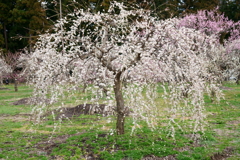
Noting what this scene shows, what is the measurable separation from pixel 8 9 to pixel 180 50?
38.8 meters

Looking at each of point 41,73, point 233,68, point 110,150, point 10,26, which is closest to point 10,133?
point 41,73

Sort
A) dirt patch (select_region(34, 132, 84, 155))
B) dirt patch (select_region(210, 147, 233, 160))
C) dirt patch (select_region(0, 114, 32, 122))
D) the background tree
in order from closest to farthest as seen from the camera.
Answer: dirt patch (select_region(210, 147, 233, 160)) → dirt patch (select_region(34, 132, 84, 155)) → dirt patch (select_region(0, 114, 32, 122)) → the background tree

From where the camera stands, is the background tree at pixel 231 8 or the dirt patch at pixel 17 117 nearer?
the dirt patch at pixel 17 117

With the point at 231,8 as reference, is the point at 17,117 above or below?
below

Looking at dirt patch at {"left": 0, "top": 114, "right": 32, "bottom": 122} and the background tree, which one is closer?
dirt patch at {"left": 0, "top": 114, "right": 32, "bottom": 122}

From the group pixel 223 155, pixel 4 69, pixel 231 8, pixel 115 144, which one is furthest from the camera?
pixel 231 8

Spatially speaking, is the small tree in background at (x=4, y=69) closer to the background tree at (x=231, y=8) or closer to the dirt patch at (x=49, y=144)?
the dirt patch at (x=49, y=144)

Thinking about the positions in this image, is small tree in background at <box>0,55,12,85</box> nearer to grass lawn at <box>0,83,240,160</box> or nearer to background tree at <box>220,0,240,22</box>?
grass lawn at <box>0,83,240,160</box>

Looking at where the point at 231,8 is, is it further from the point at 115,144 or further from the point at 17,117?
the point at 115,144

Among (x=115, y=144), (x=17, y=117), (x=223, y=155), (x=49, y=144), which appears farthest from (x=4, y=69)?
(x=223, y=155)

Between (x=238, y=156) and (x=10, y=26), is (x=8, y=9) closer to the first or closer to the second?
(x=10, y=26)

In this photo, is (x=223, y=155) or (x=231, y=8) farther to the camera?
(x=231, y=8)

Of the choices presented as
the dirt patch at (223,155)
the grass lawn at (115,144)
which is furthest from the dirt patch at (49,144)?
the dirt patch at (223,155)

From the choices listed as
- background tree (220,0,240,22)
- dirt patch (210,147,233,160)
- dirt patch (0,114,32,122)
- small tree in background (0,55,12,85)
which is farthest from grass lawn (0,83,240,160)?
background tree (220,0,240,22)
